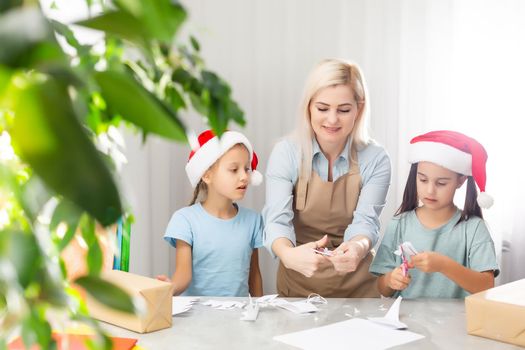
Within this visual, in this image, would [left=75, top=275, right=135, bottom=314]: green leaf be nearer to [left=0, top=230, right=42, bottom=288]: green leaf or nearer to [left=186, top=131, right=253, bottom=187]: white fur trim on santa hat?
[left=0, top=230, right=42, bottom=288]: green leaf

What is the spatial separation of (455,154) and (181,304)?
41.3 inches

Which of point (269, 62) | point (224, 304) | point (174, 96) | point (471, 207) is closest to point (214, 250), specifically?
point (224, 304)

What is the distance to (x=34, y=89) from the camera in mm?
190

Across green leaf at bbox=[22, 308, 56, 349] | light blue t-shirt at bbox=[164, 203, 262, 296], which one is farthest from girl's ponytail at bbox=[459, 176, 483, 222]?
green leaf at bbox=[22, 308, 56, 349]

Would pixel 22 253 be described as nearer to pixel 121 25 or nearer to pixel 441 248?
pixel 121 25

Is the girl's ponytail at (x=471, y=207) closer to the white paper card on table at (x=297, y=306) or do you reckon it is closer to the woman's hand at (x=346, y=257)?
the woman's hand at (x=346, y=257)

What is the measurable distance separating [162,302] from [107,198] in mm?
1238

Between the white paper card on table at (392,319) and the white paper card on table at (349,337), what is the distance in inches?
0.7

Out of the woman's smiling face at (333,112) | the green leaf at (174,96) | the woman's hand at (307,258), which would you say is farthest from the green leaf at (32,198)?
the woman's smiling face at (333,112)

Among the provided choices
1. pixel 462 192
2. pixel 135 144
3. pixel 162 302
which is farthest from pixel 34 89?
pixel 462 192

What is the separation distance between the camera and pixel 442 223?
2.11m

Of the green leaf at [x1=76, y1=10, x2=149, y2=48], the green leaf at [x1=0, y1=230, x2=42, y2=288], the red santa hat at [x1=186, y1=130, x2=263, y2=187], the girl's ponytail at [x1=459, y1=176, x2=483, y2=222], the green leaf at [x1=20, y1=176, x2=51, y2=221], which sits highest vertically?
the green leaf at [x1=76, y1=10, x2=149, y2=48]

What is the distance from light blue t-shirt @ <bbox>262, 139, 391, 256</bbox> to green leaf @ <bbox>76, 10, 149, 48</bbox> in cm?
182

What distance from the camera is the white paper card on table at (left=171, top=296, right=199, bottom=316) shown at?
59.6 inches
